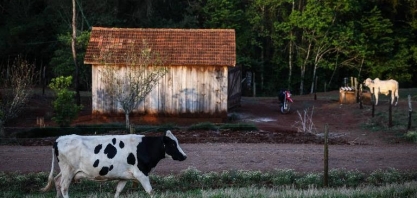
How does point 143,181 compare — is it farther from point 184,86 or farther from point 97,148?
point 184,86

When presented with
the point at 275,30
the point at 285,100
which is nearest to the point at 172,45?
the point at 285,100

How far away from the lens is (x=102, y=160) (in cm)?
1383

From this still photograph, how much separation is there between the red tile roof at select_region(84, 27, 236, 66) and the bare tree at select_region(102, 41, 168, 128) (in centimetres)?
65

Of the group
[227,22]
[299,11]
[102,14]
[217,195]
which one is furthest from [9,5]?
[217,195]

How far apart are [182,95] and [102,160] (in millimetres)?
21047

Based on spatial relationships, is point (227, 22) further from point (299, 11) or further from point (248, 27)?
point (299, 11)

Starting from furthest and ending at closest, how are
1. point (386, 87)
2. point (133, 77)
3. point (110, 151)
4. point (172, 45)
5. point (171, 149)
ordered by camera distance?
1. point (386, 87)
2. point (172, 45)
3. point (133, 77)
4. point (171, 149)
5. point (110, 151)

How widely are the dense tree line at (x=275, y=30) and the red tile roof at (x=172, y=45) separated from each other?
13.0 m

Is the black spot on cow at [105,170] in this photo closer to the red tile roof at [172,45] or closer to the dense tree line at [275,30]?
the red tile roof at [172,45]

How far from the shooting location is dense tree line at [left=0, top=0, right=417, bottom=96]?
51250 mm

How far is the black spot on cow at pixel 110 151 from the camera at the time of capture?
13.9m

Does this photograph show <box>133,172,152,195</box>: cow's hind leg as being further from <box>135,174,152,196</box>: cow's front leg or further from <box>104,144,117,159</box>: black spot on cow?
<box>104,144,117,159</box>: black spot on cow

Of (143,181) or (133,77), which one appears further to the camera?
(133,77)

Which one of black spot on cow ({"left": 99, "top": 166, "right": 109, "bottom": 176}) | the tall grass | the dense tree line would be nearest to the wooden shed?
the dense tree line
